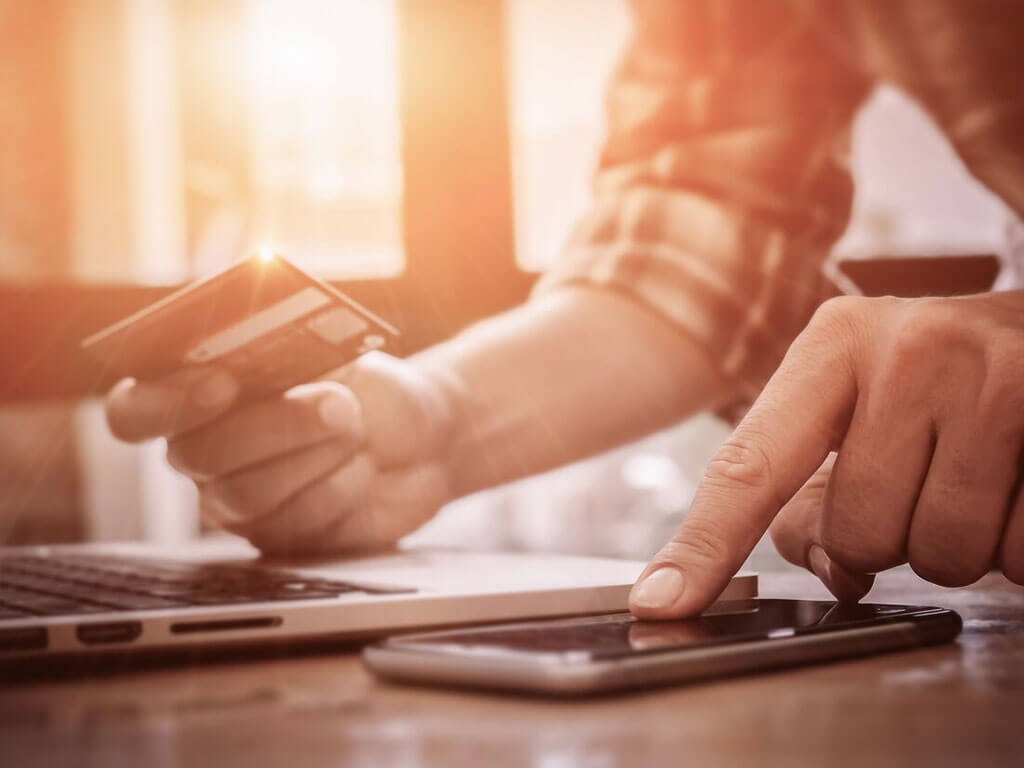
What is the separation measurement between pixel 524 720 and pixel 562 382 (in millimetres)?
899

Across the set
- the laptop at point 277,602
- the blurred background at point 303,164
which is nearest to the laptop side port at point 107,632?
the laptop at point 277,602

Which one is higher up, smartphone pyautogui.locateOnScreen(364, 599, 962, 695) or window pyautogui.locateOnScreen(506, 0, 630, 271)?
window pyautogui.locateOnScreen(506, 0, 630, 271)

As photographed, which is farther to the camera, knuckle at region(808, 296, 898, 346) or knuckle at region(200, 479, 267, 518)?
knuckle at region(200, 479, 267, 518)

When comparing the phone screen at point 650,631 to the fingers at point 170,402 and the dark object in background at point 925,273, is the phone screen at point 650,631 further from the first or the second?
the dark object in background at point 925,273

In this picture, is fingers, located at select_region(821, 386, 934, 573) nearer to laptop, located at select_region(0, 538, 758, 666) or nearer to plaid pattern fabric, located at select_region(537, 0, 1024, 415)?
laptop, located at select_region(0, 538, 758, 666)

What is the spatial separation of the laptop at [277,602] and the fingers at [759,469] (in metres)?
0.06

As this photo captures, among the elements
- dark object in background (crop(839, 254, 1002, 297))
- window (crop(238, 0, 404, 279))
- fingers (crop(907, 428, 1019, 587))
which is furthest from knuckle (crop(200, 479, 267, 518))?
window (crop(238, 0, 404, 279))

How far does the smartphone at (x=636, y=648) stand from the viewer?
30cm

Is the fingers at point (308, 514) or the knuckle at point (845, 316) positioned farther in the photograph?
the fingers at point (308, 514)

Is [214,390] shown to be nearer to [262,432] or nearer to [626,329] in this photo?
[262,432]

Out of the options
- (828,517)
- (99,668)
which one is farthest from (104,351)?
(828,517)

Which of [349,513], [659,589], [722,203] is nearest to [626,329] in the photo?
[722,203]

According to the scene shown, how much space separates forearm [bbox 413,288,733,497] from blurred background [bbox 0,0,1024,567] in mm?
394

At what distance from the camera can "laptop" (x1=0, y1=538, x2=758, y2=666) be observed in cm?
39
